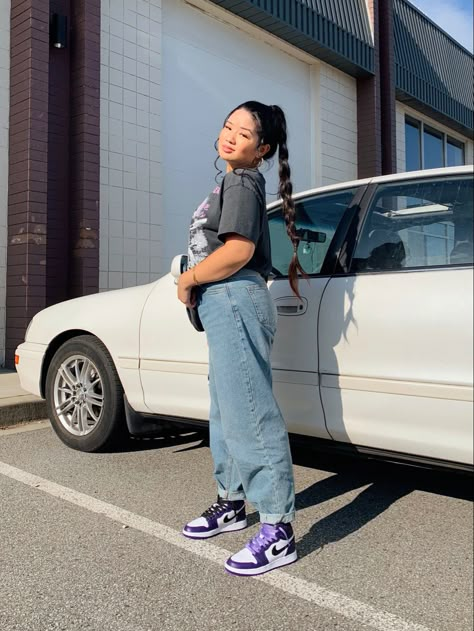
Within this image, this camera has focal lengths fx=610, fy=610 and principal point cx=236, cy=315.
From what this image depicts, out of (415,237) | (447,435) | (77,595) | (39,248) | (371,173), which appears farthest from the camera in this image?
(371,173)

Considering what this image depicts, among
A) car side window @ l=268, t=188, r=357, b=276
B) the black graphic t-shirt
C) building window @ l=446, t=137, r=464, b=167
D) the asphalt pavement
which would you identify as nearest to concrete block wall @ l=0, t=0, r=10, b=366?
the asphalt pavement

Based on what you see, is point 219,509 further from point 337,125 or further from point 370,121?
point 370,121

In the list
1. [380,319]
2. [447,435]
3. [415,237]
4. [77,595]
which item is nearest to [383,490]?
[447,435]

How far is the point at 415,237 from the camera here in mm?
2676

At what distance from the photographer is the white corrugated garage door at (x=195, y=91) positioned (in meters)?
8.79

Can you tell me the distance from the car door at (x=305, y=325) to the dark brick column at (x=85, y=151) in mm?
4617

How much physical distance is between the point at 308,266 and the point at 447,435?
3.40 ft

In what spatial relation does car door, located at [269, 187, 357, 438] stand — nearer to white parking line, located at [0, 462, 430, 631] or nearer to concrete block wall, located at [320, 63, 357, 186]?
white parking line, located at [0, 462, 430, 631]

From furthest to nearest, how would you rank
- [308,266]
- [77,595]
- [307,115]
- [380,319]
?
[307,115], [308,266], [380,319], [77,595]

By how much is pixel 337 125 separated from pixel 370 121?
0.76m

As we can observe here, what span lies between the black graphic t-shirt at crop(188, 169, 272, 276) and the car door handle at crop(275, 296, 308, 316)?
35 centimetres

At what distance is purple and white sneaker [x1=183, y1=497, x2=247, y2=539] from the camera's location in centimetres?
262

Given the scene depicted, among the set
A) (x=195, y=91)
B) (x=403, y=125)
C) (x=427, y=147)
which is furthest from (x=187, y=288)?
(x=427, y=147)

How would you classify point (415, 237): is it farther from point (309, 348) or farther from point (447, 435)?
point (447, 435)
